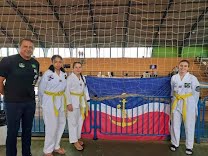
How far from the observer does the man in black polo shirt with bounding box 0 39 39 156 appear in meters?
2.55

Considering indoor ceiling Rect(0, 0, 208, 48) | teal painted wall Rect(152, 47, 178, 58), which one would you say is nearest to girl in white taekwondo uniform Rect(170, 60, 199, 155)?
indoor ceiling Rect(0, 0, 208, 48)

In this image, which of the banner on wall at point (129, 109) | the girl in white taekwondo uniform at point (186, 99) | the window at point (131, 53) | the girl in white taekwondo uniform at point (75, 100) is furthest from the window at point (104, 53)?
the girl in white taekwondo uniform at point (186, 99)

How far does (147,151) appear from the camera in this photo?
3.50 meters

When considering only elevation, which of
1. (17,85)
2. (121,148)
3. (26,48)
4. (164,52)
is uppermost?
(164,52)

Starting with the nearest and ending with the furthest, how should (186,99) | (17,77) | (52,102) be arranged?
(17,77) → (52,102) → (186,99)

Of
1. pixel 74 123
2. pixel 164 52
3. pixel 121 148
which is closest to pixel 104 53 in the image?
pixel 164 52

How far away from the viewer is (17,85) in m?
2.60

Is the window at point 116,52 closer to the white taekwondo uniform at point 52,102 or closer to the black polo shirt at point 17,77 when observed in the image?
the white taekwondo uniform at point 52,102

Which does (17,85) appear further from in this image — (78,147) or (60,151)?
(78,147)

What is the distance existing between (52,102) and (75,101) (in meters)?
0.44

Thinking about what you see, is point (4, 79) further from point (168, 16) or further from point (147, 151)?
point (168, 16)

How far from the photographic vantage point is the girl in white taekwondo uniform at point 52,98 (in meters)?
3.00

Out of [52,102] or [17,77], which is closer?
[17,77]

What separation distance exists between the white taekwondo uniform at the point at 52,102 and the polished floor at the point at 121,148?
18.5 inches
